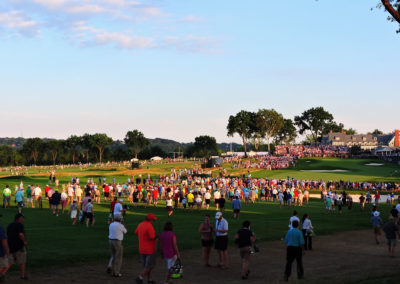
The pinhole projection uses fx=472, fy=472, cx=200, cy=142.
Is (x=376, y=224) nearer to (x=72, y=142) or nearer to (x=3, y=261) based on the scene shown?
(x=3, y=261)

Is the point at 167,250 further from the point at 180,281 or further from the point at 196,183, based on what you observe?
the point at 196,183

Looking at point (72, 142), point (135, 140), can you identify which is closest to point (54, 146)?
point (72, 142)

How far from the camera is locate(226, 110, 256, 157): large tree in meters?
144

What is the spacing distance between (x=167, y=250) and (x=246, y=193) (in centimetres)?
2913

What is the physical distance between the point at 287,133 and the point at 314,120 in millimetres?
12519

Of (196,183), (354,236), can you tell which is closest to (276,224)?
(354,236)

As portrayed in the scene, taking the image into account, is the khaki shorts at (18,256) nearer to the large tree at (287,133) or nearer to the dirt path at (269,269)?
the dirt path at (269,269)

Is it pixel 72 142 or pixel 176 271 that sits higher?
pixel 72 142

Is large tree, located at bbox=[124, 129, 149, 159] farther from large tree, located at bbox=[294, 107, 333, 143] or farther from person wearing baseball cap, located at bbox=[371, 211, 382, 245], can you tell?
person wearing baseball cap, located at bbox=[371, 211, 382, 245]

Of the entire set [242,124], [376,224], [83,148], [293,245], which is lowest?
[376,224]

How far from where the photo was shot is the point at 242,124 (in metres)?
144

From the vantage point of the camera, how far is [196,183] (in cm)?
5778

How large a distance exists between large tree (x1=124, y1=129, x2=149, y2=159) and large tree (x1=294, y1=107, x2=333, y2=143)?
61069 millimetres

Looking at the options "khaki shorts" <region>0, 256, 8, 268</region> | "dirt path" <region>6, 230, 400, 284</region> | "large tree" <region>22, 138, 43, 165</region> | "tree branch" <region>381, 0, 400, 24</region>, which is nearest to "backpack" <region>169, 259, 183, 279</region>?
"dirt path" <region>6, 230, 400, 284</region>
